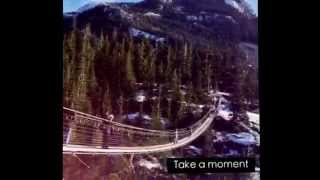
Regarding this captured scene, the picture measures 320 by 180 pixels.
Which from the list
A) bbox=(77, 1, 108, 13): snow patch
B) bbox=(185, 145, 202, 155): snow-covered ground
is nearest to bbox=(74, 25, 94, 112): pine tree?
bbox=(77, 1, 108, 13): snow patch

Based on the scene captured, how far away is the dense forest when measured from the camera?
8.06ft

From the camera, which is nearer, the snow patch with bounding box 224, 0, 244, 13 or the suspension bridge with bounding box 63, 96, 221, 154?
the suspension bridge with bounding box 63, 96, 221, 154

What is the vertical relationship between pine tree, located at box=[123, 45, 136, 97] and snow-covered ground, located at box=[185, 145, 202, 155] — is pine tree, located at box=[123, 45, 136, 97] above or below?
above

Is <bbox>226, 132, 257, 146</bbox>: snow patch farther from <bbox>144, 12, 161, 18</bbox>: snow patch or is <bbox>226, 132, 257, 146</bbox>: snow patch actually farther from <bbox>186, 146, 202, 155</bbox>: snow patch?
<bbox>144, 12, 161, 18</bbox>: snow patch

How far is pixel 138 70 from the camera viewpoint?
A: 8.14 ft

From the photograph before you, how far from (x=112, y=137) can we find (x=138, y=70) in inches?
13.3

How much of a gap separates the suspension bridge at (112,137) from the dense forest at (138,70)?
5 centimetres

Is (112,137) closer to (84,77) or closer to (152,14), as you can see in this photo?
(84,77)

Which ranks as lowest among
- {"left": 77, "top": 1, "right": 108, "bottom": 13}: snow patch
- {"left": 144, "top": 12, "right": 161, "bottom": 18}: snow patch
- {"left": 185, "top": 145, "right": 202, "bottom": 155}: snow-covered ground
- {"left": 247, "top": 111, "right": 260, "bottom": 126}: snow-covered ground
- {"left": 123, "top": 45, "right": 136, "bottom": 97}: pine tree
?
{"left": 185, "top": 145, "right": 202, "bottom": 155}: snow-covered ground

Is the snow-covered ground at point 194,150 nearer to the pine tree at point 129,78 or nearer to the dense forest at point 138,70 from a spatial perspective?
the dense forest at point 138,70

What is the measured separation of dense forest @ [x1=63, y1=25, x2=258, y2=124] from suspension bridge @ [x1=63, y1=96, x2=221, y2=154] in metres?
0.05

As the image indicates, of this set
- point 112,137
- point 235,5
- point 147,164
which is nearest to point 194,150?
point 147,164

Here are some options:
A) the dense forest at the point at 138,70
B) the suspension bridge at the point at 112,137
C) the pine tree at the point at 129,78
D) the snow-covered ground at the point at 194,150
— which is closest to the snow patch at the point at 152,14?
the dense forest at the point at 138,70
